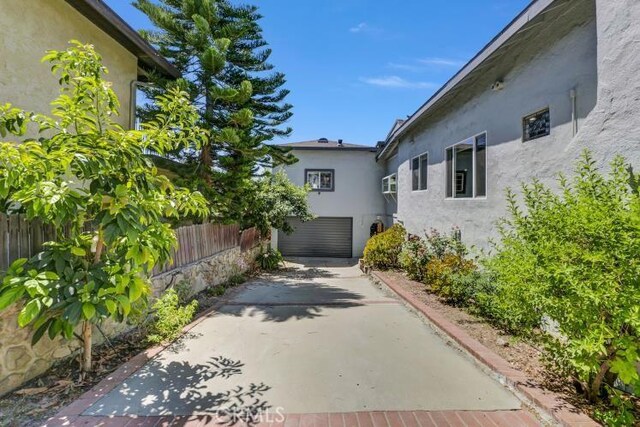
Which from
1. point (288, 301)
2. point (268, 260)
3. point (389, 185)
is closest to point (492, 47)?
point (288, 301)

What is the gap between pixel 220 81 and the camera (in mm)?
10445

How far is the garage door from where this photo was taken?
61.0ft

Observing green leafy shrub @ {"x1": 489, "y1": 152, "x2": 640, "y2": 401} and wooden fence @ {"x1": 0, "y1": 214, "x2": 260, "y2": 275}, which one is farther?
wooden fence @ {"x1": 0, "y1": 214, "x2": 260, "y2": 275}

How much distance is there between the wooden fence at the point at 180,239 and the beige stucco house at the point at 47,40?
106 inches

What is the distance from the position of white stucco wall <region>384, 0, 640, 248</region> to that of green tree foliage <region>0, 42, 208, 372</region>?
5.40 metres

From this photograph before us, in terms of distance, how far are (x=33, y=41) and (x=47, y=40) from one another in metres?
0.30

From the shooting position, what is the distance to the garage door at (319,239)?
1858 centimetres

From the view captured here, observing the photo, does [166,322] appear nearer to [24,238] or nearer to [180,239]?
[24,238]

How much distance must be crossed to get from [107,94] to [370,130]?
17727mm

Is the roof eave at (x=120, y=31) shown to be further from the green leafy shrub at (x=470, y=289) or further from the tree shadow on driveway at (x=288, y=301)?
the green leafy shrub at (x=470, y=289)

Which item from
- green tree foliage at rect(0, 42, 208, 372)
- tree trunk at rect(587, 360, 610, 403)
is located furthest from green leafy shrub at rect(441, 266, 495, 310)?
green tree foliage at rect(0, 42, 208, 372)

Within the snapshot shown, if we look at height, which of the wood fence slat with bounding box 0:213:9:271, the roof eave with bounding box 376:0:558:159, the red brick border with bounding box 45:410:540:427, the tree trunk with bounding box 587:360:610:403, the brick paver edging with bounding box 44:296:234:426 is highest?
the roof eave with bounding box 376:0:558:159

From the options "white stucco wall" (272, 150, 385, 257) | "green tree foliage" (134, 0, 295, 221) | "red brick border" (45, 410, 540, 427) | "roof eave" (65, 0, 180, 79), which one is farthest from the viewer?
"white stucco wall" (272, 150, 385, 257)

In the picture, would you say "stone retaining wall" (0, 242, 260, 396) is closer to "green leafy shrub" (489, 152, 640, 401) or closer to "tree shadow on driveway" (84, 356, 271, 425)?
"tree shadow on driveway" (84, 356, 271, 425)
